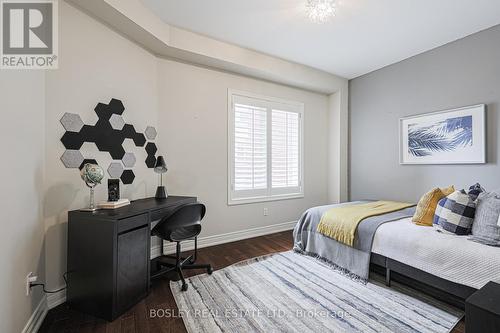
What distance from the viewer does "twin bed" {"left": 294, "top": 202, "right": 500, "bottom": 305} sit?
1.67 meters

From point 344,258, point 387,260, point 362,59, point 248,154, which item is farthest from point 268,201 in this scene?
point 362,59

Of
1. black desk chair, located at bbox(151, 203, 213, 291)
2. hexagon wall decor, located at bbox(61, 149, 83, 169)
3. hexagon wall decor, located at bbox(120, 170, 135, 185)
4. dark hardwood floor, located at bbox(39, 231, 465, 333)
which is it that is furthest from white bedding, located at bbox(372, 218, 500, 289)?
hexagon wall decor, located at bbox(61, 149, 83, 169)

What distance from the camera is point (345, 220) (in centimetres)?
254

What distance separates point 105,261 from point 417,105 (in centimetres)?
436

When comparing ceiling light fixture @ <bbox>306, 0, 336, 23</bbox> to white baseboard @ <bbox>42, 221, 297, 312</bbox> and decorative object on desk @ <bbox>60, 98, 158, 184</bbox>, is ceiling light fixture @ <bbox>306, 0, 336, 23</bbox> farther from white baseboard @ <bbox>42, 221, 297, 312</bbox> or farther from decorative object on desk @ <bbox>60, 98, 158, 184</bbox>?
white baseboard @ <bbox>42, 221, 297, 312</bbox>

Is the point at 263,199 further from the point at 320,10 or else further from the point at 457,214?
the point at 320,10

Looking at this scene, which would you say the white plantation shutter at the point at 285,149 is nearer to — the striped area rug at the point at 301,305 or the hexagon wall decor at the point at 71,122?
the striped area rug at the point at 301,305

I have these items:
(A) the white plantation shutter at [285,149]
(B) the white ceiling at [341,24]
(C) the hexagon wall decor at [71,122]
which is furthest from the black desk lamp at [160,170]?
(A) the white plantation shutter at [285,149]

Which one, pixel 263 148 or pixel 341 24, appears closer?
pixel 341 24

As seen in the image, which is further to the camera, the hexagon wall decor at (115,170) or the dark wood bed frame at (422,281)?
the hexagon wall decor at (115,170)

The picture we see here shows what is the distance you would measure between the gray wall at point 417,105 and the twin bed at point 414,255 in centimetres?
95

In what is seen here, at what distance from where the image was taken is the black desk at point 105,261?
172cm

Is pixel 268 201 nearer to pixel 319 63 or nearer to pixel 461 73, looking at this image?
pixel 319 63

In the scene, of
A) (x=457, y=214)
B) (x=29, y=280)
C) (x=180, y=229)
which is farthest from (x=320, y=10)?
(x=29, y=280)
